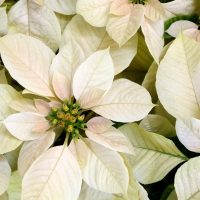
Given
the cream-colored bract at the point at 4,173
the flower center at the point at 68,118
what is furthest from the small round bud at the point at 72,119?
the cream-colored bract at the point at 4,173

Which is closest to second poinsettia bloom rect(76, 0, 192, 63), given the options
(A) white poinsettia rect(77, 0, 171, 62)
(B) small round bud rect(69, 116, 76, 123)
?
(A) white poinsettia rect(77, 0, 171, 62)

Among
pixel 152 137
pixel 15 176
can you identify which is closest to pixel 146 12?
pixel 152 137

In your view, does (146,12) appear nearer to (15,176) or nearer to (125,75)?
(125,75)

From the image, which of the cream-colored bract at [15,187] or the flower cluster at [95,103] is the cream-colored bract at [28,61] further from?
the cream-colored bract at [15,187]

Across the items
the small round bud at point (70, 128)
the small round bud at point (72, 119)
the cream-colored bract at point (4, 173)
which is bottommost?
the cream-colored bract at point (4, 173)

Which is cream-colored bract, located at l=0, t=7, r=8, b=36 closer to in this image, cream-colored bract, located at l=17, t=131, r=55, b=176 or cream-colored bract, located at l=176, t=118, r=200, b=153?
cream-colored bract, located at l=17, t=131, r=55, b=176

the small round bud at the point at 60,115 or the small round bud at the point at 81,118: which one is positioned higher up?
the small round bud at the point at 60,115
